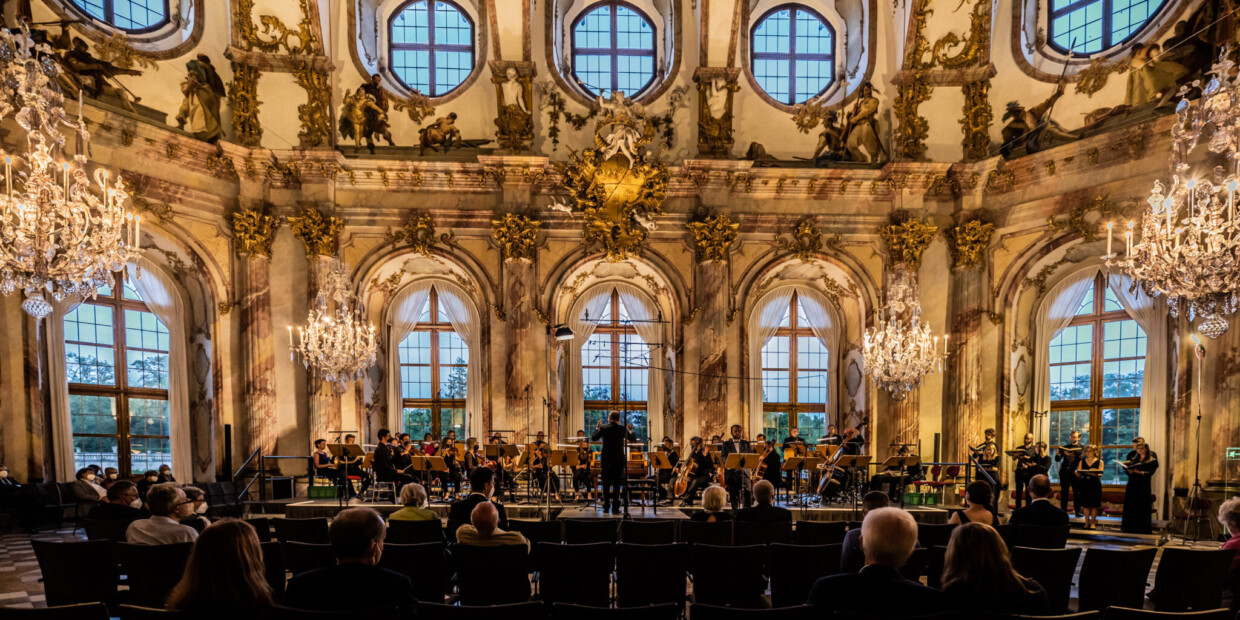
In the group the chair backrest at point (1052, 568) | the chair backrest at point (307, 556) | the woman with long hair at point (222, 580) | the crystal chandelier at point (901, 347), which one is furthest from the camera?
the crystal chandelier at point (901, 347)

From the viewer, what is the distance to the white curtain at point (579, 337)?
667 inches

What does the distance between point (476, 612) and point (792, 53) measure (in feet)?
51.4

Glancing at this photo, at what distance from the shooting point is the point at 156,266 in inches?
562

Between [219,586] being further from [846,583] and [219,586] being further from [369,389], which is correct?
[369,389]

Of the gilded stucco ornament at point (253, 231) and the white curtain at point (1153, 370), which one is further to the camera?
the gilded stucco ornament at point (253, 231)

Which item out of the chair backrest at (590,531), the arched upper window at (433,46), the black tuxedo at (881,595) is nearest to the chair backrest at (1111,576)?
the black tuxedo at (881,595)

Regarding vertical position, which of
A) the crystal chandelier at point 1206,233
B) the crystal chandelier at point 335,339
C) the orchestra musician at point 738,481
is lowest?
the orchestra musician at point 738,481

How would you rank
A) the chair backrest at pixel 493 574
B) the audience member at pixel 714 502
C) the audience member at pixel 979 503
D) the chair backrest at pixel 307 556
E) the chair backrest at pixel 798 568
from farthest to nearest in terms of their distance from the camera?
the audience member at pixel 714 502, the audience member at pixel 979 503, the chair backrest at pixel 307 556, the chair backrest at pixel 798 568, the chair backrest at pixel 493 574

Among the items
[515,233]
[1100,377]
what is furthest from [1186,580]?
[515,233]

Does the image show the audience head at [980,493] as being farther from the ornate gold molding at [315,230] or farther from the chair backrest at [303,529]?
the ornate gold molding at [315,230]

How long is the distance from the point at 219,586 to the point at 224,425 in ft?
41.1

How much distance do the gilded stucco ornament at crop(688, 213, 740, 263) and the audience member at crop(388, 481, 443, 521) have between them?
10.1 metres

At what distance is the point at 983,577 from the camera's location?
124 inches

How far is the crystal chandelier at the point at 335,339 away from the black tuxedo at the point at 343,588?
11.2m
